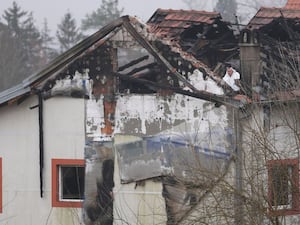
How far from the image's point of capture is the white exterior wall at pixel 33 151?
40.1 feet

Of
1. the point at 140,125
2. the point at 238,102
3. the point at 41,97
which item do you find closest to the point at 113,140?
the point at 140,125

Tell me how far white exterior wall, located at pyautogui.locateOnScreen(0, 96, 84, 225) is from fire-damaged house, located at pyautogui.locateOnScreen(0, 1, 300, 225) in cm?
2

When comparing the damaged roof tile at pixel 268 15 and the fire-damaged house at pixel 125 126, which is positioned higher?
the damaged roof tile at pixel 268 15

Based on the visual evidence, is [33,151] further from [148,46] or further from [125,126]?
[148,46]

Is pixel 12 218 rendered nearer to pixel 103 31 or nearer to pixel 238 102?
→ pixel 103 31

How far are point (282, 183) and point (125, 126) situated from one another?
372 centimetres

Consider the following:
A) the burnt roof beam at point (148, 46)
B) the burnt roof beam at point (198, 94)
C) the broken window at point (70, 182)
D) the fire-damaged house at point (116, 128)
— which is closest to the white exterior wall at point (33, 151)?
the fire-damaged house at point (116, 128)

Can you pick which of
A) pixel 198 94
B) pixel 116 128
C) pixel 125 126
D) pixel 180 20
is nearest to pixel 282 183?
pixel 198 94

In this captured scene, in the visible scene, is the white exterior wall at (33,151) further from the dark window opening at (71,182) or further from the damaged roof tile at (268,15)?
the damaged roof tile at (268,15)

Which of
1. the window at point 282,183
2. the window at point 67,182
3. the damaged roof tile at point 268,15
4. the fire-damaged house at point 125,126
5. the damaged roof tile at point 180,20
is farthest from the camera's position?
the damaged roof tile at point 180,20

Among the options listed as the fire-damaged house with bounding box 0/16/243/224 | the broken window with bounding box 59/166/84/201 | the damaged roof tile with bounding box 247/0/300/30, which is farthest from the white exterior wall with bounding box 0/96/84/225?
the damaged roof tile with bounding box 247/0/300/30

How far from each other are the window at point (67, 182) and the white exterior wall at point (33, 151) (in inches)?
4.2

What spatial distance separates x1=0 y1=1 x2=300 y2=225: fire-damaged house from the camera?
1166cm

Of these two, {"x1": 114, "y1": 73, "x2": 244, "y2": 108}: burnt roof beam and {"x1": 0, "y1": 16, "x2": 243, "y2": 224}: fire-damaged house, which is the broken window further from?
{"x1": 114, "y1": 73, "x2": 244, "y2": 108}: burnt roof beam
